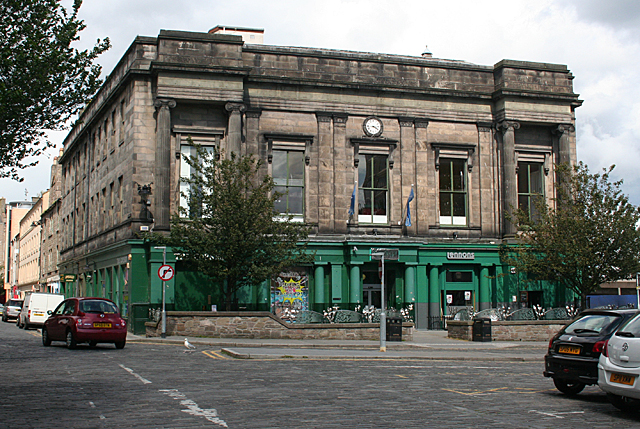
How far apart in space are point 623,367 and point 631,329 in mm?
655

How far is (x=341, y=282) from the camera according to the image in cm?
3441

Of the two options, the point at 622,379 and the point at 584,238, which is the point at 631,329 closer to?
the point at 622,379

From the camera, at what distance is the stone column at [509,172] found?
36.2m

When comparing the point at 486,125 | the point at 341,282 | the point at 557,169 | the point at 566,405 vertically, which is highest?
the point at 486,125

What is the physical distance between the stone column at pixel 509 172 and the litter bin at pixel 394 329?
39.9 ft

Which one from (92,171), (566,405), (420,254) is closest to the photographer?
(566,405)

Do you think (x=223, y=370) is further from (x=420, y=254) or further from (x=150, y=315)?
(x=420, y=254)

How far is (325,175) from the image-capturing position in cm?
3494

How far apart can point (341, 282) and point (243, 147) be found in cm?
811

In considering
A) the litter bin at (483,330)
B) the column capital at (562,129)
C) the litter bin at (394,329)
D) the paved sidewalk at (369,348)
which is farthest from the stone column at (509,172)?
the litter bin at (394,329)

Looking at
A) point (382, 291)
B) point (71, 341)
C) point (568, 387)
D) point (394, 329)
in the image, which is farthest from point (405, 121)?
point (568, 387)

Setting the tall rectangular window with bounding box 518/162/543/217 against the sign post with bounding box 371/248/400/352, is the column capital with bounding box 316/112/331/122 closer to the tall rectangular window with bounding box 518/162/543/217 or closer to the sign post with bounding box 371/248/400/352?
the tall rectangular window with bounding box 518/162/543/217

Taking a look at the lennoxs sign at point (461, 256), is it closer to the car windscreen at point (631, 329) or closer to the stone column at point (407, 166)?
the stone column at point (407, 166)

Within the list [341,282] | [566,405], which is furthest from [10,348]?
[566,405]
